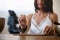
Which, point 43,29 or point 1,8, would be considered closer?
point 43,29

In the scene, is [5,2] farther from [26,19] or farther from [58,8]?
[58,8]

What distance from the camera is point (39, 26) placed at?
1458mm

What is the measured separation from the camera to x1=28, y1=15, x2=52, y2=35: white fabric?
1433 mm

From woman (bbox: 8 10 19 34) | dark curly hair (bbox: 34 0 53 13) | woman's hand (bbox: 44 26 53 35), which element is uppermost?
dark curly hair (bbox: 34 0 53 13)

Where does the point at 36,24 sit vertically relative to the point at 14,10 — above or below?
below

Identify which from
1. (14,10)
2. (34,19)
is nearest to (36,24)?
(34,19)

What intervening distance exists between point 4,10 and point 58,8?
23.0 inches

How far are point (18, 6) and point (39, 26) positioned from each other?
0.31 meters

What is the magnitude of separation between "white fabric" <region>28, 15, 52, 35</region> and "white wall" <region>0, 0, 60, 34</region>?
12 cm

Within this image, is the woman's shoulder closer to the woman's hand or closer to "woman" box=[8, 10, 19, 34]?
the woman's hand

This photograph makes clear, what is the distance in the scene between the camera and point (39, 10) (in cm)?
148

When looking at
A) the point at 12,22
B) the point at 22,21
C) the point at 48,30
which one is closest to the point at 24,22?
the point at 22,21

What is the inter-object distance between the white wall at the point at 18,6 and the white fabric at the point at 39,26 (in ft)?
0.40

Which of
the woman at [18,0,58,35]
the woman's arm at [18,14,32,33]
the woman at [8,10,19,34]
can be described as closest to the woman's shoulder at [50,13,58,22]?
the woman at [18,0,58,35]
